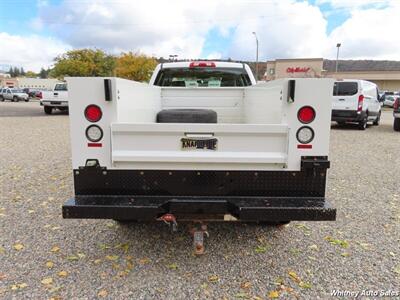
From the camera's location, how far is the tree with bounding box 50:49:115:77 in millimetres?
45531

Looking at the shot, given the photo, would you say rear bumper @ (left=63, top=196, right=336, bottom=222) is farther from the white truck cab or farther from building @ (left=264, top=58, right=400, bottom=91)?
building @ (left=264, top=58, right=400, bottom=91)

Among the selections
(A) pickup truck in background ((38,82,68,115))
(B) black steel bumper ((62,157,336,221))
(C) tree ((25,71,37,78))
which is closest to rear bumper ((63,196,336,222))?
(B) black steel bumper ((62,157,336,221))

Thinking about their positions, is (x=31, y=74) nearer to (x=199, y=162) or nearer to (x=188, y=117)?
(x=188, y=117)

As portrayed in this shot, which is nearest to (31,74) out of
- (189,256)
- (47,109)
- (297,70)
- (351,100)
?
(297,70)

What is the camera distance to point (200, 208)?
111 inches

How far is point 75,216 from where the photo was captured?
2.79 m

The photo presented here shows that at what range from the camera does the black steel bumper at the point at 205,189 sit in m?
2.85

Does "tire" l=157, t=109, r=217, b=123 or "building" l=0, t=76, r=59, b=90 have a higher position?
"building" l=0, t=76, r=59, b=90

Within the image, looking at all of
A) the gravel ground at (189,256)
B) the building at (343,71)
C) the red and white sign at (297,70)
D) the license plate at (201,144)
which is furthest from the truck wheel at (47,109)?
the red and white sign at (297,70)

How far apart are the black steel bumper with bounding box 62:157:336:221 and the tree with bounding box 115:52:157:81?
44.9 meters

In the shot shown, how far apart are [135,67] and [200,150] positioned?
46.4 meters

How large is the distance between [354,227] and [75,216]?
3263 mm

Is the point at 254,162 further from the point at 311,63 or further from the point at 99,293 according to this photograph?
the point at 311,63

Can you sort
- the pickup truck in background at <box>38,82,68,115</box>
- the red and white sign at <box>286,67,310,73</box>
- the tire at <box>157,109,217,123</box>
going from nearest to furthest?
the tire at <box>157,109,217,123</box>
the pickup truck in background at <box>38,82,68,115</box>
the red and white sign at <box>286,67,310,73</box>
